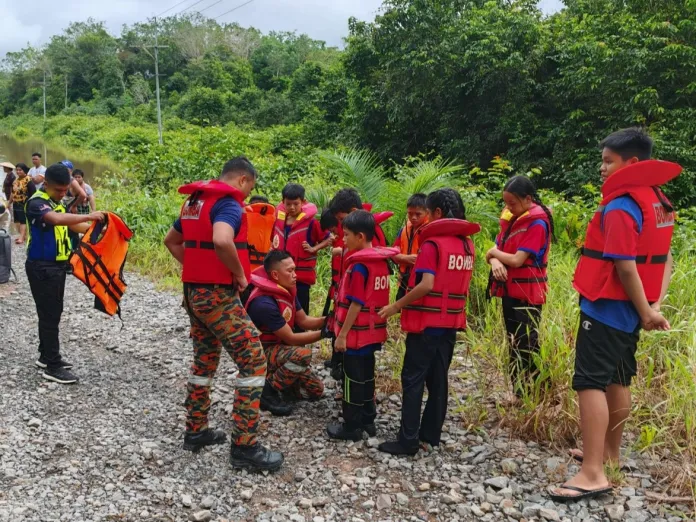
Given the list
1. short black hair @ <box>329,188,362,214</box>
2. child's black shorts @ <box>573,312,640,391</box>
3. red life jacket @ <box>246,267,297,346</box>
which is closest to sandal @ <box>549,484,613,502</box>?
child's black shorts @ <box>573,312,640,391</box>

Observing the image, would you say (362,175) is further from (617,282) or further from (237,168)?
(617,282)

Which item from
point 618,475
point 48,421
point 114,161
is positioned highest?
point 114,161

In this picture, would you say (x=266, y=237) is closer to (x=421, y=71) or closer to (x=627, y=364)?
(x=627, y=364)

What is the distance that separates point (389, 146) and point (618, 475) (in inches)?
595

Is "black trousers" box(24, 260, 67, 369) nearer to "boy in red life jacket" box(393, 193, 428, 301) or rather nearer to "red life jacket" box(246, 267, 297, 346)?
"red life jacket" box(246, 267, 297, 346)

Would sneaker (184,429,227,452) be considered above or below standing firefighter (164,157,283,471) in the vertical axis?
below

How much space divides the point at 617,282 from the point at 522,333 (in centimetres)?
131

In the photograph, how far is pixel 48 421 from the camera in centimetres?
407

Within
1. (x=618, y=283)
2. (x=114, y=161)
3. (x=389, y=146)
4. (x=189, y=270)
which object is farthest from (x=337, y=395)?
(x=114, y=161)

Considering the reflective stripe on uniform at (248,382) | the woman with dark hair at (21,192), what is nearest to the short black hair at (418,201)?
the reflective stripe on uniform at (248,382)

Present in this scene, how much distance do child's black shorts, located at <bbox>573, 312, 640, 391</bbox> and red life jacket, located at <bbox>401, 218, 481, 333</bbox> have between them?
738 mm

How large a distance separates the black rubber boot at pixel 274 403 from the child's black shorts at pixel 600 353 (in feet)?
6.76

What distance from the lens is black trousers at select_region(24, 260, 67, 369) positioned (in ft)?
15.2

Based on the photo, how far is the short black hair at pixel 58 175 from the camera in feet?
15.0
